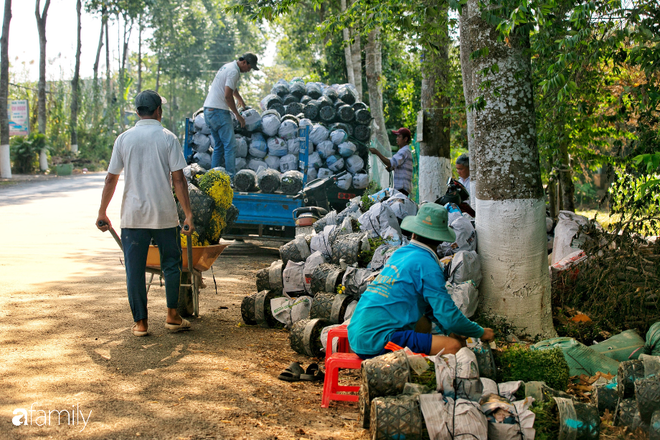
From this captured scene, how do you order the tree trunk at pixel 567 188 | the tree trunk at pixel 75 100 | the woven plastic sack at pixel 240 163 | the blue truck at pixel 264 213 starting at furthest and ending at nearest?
the tree trunk at pixel 75 100, the woven plastic sack at pixel 240 163, the tree trunk at pixel 567 188, the blue truck at pixel 264 213

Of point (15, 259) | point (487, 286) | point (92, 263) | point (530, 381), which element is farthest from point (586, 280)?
point (15, 259)

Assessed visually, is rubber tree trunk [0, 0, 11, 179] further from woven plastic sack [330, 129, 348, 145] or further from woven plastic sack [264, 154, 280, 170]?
woven plastic sack [330, 129, 348, 145]

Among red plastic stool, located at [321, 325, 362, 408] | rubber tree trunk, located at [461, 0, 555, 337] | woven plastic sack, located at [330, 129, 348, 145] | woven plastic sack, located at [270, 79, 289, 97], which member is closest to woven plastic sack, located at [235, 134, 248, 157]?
woven plastic sack, located at [330, 129, 348, 145]

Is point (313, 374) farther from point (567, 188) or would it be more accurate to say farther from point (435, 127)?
point (567, 188)

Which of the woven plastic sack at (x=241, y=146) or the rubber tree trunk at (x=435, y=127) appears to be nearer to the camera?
the rubber tree trunk at (x=435, y=127)

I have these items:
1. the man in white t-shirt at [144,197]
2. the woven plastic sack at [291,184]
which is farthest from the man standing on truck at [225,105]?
the man in white t-shirt at [144,197]

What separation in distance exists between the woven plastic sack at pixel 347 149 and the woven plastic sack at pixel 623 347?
8301mm

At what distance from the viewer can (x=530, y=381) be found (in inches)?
141

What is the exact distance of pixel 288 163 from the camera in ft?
37.0

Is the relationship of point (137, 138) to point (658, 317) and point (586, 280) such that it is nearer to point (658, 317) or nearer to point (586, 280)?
point (586, 280)

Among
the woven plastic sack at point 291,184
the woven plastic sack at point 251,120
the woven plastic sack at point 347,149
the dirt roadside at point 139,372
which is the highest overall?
the woven plastic sack at point 251,120

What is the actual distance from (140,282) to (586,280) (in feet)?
13.3

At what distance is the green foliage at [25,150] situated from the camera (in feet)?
85.0

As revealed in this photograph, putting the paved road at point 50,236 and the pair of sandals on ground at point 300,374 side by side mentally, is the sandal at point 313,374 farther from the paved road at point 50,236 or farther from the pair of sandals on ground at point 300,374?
the paved road at point 50,236
